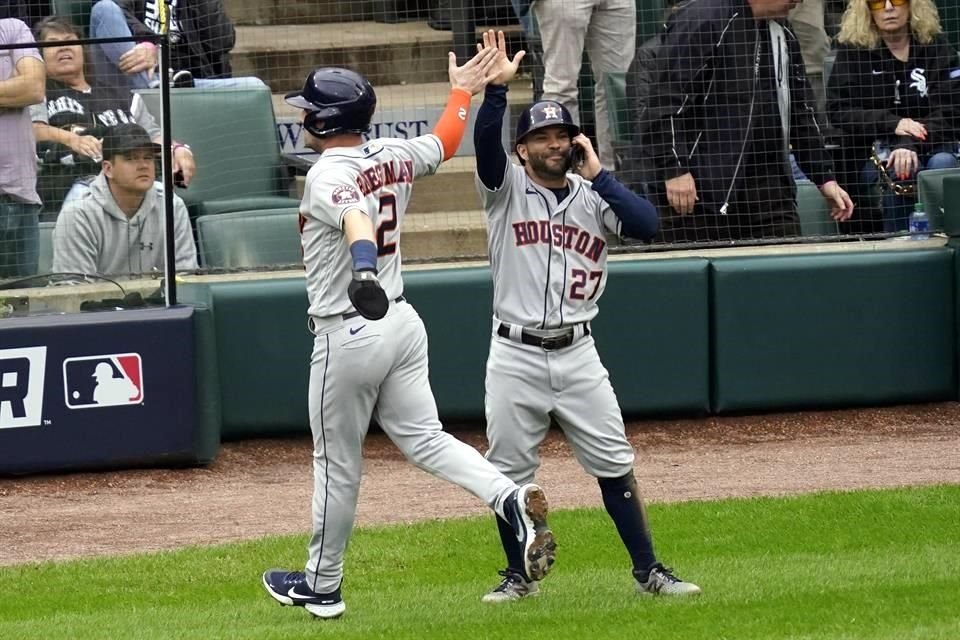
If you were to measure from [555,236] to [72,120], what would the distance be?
3.49 m

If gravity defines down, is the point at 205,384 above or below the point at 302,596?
above

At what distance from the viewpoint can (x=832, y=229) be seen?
9.82 m

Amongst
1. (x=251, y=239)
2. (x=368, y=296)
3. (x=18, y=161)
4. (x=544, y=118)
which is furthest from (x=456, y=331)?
(x=368, y=296)

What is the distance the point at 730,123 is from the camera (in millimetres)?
9258

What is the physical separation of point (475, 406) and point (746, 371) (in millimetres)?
1551

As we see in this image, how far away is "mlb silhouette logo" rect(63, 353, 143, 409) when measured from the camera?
8.35 meters

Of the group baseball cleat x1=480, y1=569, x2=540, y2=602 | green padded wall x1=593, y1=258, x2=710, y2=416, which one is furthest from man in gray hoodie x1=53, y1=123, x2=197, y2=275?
baseball cleat x1=480, y1=569, x2=540, y2=602

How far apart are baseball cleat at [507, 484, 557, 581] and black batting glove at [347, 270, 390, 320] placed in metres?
0.72

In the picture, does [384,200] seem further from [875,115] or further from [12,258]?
[875,115]

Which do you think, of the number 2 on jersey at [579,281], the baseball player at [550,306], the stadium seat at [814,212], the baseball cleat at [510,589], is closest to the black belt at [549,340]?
the baseball player at [550,306]

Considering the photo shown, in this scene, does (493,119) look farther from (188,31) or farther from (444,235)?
(188,31)

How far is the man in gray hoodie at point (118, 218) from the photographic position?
8273mm

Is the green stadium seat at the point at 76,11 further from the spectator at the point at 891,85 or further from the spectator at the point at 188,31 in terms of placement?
the spectator at the point at 891,85

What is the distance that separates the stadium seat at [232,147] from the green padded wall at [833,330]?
2.65 metres
